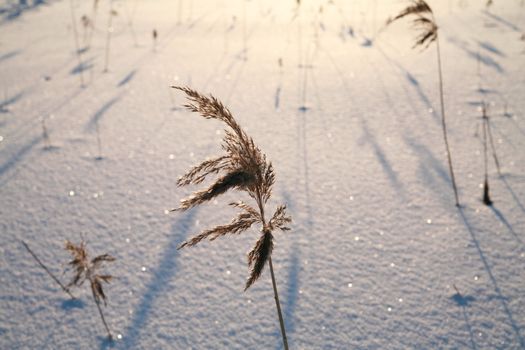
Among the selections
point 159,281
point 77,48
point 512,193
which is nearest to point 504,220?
point 512,193

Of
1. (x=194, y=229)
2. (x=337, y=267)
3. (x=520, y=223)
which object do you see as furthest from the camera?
(x=194, y=229)

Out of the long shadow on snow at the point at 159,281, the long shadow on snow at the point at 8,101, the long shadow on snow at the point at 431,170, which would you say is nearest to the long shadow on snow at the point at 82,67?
the long shadow on snow at the point at 8,101

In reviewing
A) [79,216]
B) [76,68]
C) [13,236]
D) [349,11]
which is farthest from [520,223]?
[349,11]

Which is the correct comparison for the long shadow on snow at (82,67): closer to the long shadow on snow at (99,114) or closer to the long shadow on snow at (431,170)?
the long shadow on snow at (99,114)

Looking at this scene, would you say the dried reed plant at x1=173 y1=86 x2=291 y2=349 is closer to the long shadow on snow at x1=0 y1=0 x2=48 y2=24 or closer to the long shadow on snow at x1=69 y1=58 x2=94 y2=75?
the long shadow on snow at x1=69 y1=58 x2=94 y2=75

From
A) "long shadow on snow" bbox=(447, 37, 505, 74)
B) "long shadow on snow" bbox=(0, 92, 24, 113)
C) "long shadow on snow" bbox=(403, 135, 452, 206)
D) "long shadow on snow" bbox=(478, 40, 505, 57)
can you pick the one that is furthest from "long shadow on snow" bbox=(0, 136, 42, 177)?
"long shadow on snow" bbox=(478, 40, 505, 57)

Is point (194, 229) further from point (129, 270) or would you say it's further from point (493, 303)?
point (493, 303)
